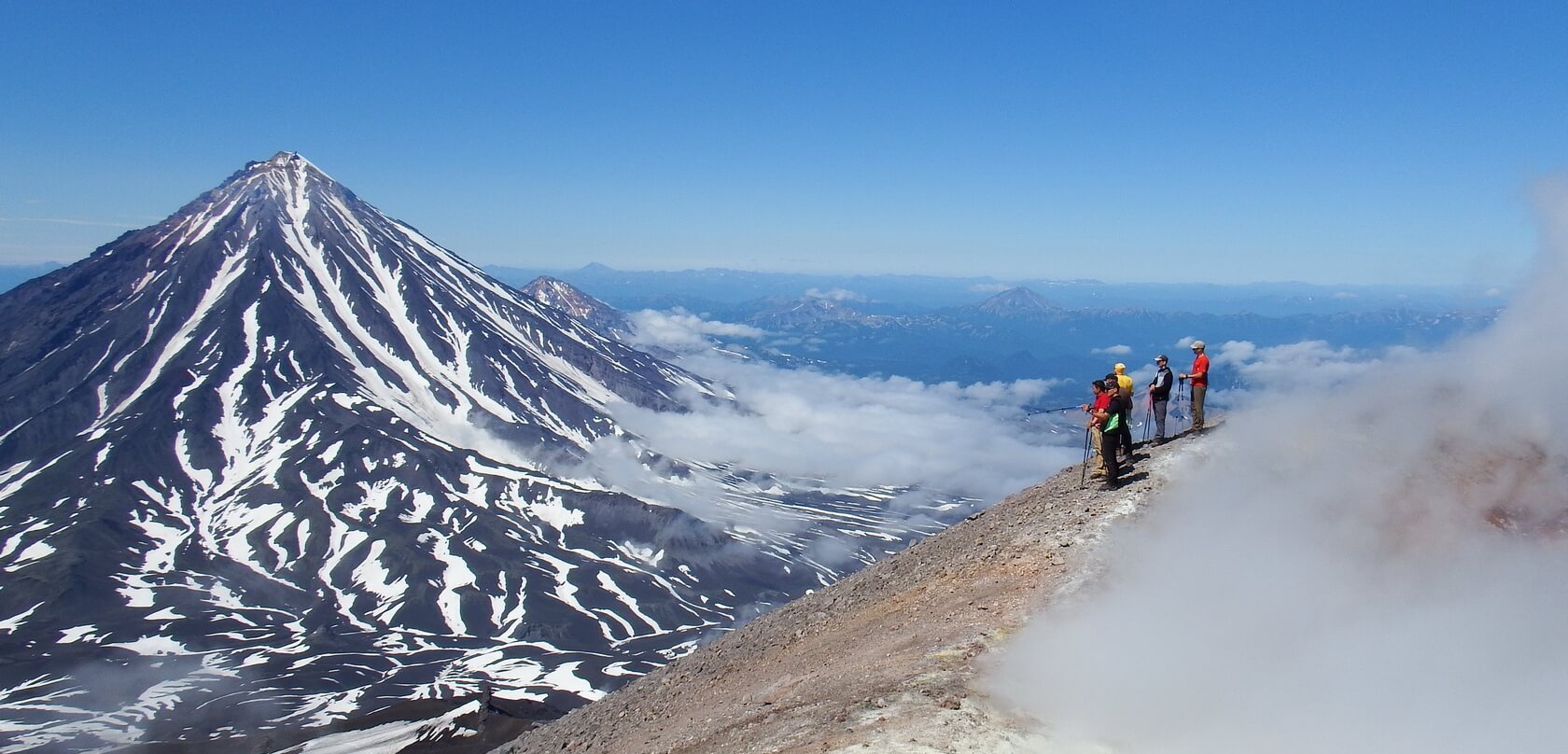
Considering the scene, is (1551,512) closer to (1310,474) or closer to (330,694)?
(1310,474)

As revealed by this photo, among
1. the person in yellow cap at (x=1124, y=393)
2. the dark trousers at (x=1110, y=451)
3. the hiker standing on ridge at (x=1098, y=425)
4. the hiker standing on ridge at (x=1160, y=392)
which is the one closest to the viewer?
the person in yellow cap at (x=1124, y=393)

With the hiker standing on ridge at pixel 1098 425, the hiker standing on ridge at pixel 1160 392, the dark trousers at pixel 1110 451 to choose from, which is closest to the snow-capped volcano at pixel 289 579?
the hiker standing on ridge at pixel 1098 425

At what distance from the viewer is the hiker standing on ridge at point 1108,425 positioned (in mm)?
19469

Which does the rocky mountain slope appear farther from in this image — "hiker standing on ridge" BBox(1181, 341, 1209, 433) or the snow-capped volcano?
the snow-capped volcano

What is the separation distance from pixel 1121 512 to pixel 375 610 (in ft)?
501

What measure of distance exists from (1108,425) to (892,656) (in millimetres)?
7837

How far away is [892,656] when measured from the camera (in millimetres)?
16000

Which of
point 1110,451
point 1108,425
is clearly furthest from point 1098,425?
point 1110,451

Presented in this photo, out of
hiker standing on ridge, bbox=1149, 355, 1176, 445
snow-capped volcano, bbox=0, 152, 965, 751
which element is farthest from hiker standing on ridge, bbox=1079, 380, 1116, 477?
snow-capped volcano, bbox=0, 152, 965, 751

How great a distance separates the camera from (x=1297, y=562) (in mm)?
15695


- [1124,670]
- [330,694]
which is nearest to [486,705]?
[330,694]

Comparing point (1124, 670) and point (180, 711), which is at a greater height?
point (1124, 670)

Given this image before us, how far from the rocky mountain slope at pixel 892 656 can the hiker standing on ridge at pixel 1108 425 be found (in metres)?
0.48

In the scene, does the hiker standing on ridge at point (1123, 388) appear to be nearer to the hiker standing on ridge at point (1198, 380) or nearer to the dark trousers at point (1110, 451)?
the dark trousers at point (1110, 451)
